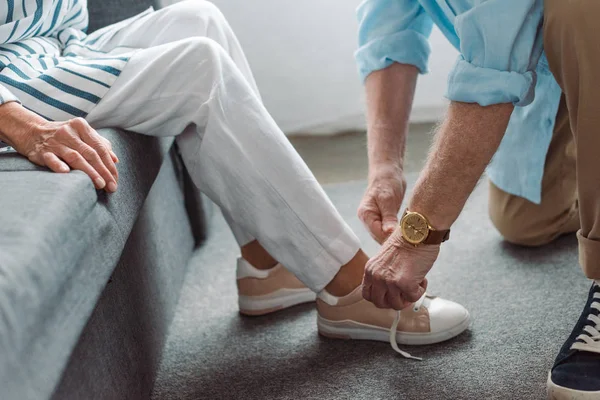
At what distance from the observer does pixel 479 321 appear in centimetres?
120

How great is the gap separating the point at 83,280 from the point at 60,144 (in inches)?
7.5

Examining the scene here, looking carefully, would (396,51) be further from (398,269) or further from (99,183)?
(99,183)

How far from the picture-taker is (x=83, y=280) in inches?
31.1

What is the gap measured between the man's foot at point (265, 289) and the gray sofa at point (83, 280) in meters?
0.13

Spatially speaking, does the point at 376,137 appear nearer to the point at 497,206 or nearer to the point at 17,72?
the point at 497,206

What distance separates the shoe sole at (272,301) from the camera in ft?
4.23

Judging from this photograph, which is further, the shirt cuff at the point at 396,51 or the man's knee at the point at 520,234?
the man's knee at the point at 520,234

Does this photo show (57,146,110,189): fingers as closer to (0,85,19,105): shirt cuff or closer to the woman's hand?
the woman's hand

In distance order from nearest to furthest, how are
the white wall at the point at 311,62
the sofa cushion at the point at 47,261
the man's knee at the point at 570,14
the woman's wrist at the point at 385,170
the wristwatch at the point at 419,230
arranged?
1. the sofa cushion at the point at 47,261
2. the man's knee at the point at 570,14
3. the wristwatch at the point at 419,230
4. the woman's wrist at the point at 385,170
5. the white wall at the point at 311,62

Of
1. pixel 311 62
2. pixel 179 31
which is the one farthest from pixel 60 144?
pixel 311 62

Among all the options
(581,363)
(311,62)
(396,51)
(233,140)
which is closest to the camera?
(581,363)

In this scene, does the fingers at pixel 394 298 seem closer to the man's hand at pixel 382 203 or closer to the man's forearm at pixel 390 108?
the man's hand at pixel 382 203

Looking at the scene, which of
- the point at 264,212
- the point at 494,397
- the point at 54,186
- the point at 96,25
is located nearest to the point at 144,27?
the point at 96,25

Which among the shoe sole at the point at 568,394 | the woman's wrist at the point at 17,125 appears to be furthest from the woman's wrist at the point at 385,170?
the woman's wrist at the point at 17,125
